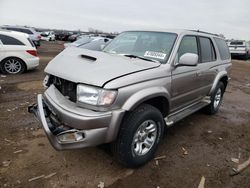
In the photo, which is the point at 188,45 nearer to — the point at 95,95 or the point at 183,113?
the point at 183,113

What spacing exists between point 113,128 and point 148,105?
685 millimetres

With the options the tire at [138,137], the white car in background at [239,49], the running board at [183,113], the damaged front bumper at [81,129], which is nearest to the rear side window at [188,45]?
the running board at [183,113]

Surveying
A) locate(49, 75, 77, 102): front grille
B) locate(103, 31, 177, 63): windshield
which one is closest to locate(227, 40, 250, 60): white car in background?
locate(103, 31, 177, 63): windshield

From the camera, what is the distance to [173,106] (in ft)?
11.9

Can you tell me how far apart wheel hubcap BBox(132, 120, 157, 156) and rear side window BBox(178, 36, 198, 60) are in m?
1.25

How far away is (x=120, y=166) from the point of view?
10.4ft

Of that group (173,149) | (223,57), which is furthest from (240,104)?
(173,149)

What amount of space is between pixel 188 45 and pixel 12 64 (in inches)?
283

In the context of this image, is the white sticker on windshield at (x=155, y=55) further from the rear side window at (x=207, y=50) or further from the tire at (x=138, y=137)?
the rear side window at (x=207, y=50)

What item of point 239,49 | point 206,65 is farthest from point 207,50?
point 239,49

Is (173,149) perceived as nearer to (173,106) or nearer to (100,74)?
(173,106)

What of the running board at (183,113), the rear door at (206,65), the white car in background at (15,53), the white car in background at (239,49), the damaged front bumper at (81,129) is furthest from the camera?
the white car in background at (239,49)

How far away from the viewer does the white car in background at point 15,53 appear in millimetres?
8500

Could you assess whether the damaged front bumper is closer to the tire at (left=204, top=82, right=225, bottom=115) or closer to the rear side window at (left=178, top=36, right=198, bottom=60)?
the rear side window at (left=178, top=36, right=198, bottom=60)
